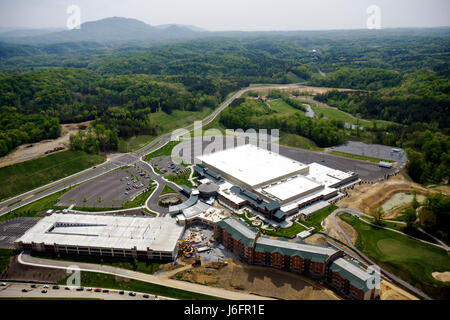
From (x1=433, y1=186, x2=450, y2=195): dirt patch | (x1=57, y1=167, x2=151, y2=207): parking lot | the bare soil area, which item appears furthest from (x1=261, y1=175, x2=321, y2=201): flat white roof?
(x1=57, y1=167, x2=151, y2=207): parking lot

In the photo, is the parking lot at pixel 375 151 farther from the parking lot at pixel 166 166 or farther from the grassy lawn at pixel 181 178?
the parking lot at pixel 166 166

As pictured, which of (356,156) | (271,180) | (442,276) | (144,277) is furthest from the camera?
(356,156)

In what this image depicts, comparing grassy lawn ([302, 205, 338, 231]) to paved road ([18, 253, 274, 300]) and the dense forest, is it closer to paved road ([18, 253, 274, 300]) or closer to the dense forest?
paved road ([18, 253, 274, 300])

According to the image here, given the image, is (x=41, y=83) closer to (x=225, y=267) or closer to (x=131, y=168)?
(x=131, y=168)

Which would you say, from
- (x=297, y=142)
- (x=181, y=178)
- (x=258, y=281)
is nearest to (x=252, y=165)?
(x=181, y=178)

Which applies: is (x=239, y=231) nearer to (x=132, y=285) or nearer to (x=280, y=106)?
(x=132, y=285)

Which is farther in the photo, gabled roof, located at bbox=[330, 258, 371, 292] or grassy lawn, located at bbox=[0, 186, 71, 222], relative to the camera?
grassy lawn, located at bbox=[0, 186, 71, 222]
